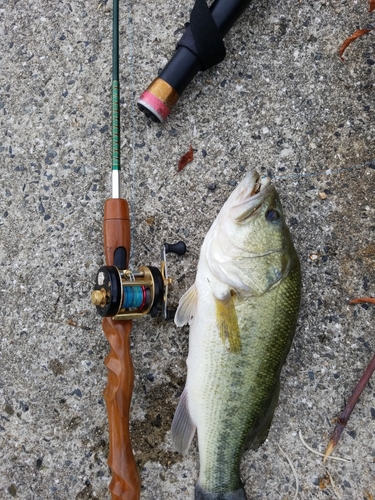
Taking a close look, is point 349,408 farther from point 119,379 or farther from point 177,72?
point 177,72

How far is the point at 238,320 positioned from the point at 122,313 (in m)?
0.50

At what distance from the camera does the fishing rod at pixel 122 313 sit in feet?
6.59

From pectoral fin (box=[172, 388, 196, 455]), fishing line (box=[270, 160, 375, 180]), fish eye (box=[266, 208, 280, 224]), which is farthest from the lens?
fishing line (box=[270, 160, 375, 180])

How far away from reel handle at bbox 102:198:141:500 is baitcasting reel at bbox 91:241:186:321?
0.04m

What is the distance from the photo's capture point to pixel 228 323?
1.99 meters

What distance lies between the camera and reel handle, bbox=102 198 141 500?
2084 millimetres

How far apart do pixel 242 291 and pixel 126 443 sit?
0.87m

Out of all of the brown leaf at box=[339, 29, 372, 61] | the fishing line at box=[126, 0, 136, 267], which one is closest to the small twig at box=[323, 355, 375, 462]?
the fishing line at box=[126, 0, 136, 267]

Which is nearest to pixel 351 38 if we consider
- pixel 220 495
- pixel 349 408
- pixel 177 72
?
pixel 177 72

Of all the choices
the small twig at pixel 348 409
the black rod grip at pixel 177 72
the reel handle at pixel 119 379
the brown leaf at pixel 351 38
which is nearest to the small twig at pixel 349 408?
the small twig at pixel 348 409

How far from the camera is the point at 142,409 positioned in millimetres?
2367

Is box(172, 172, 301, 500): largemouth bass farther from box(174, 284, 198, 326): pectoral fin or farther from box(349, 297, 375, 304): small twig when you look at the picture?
box(349, 297, 375, 304): small twig

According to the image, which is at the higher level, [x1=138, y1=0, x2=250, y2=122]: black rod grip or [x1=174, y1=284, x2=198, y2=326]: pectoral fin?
[x1=138, y1=0, x2=250, y2=122]: black rod grip

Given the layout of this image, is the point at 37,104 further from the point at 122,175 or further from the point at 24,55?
the point at 122,175
